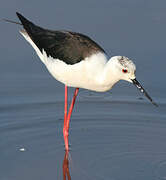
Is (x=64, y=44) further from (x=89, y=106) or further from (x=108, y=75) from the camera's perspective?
(x=89, y=106)

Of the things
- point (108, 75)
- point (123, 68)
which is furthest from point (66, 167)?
point (123, 68)

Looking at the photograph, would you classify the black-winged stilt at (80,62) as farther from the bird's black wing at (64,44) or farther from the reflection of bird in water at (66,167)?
the reflection of bird in water at (66,167)

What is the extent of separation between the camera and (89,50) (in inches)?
219

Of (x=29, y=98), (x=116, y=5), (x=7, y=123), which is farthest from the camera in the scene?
(x=116, y=5)

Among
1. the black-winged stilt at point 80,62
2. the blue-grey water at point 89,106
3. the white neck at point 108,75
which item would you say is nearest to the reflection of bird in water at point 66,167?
the blue-grey water at point 89,106

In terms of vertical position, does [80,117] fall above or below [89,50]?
below

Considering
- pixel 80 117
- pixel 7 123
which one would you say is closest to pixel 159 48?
pixel 80 117

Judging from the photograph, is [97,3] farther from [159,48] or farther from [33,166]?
[33,166]

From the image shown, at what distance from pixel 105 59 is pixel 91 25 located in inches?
82.0

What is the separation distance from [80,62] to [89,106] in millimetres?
1187

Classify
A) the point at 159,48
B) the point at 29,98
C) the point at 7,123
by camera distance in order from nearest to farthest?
the point at 7,123, the point at 29,98, the point at 159,48

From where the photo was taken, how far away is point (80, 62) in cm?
554

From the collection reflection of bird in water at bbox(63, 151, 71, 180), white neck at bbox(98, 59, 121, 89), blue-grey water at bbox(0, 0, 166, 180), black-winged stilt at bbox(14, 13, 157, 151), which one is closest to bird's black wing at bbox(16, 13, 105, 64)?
black-winged stilt at bbox(14, 13, 157, 151)

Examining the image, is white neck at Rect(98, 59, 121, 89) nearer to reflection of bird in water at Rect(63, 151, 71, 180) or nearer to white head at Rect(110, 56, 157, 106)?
white head at Rect(110, 56, 157, 106)
